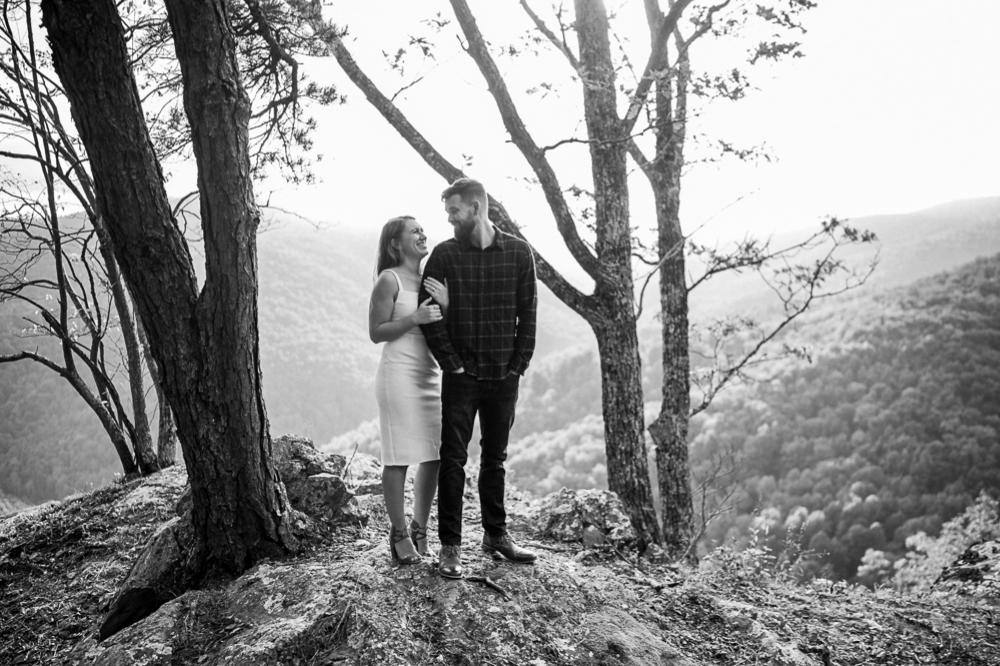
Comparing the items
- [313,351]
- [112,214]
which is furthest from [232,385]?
[313,351]

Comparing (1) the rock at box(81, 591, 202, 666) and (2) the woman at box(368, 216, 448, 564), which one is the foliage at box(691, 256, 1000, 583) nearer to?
(2) the woman at box(368, 216, 448, 564)

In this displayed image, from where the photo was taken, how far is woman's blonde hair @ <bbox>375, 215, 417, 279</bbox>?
3.70 metres

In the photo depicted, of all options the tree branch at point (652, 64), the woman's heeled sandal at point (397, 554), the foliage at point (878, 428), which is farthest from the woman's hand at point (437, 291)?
the foliage at point (878, 428)

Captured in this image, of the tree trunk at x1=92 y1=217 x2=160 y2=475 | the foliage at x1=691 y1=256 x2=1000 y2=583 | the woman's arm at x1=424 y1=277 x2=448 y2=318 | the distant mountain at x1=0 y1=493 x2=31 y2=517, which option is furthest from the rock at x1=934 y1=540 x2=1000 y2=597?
the foliage at x1=691 y1=256 x2=1000 y2=583

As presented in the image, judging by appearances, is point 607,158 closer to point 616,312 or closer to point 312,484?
point 616,312

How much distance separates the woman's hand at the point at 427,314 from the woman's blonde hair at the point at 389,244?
405 mm

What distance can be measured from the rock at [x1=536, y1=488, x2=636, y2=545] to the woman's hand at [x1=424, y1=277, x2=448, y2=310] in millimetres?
2065

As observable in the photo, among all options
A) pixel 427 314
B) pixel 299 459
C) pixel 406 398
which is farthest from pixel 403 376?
pixel 299 459

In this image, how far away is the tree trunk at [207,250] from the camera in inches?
128

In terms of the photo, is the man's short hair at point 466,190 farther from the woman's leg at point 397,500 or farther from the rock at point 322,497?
the rock at point 322,497

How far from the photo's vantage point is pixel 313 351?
64125 millimetres

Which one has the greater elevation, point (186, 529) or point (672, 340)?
point (672, 340)

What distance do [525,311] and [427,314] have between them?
1.95 ft

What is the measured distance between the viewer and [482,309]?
361cm
